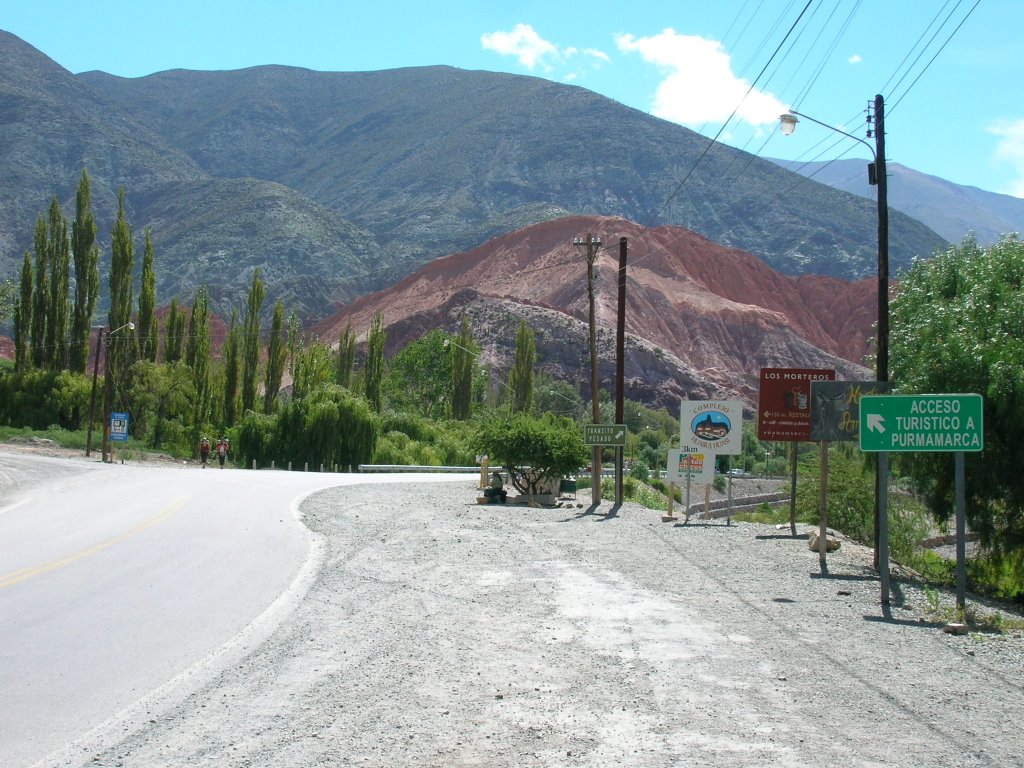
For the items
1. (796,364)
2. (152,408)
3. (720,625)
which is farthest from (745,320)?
(720,625)

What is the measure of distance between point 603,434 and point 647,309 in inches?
3922

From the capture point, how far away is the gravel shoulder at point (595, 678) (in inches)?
260

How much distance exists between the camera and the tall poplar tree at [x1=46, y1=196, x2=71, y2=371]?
6906cm

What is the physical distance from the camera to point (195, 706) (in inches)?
291

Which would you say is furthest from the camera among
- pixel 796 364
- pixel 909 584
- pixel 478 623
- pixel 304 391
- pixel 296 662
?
pixel 796 364

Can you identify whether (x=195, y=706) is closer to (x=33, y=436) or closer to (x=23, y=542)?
(x=23, y=542)

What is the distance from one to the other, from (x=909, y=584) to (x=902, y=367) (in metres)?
4.40

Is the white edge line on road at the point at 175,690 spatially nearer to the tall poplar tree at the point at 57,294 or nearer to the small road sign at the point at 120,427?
the small road sign at the point at 120,427

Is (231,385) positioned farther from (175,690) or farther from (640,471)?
(175,690)

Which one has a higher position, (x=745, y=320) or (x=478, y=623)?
(x=745, y=320)

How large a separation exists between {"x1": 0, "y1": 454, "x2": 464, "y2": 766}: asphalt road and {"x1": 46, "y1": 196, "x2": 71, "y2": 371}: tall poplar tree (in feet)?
152

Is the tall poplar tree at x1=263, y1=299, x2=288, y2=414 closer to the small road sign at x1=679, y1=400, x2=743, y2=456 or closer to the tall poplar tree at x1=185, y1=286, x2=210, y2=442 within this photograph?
the tall poplar tree at x1=185, y1=286, x2=210, y2=442

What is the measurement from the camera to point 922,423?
12812mm

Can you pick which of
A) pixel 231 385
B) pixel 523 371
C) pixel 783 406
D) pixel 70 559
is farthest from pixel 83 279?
pixel 70 559
